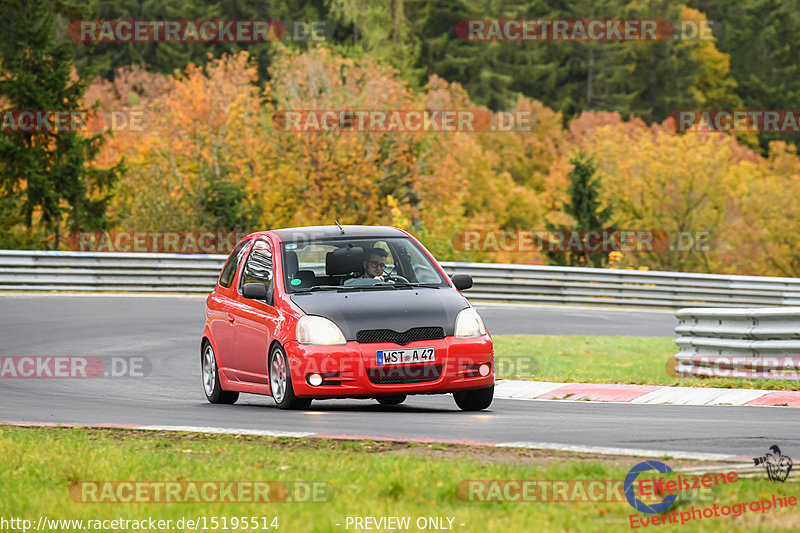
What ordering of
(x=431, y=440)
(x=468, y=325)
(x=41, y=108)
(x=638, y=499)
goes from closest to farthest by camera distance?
(x=638, y=499) → (x=431, y=440) → (x=468, y=325) → (x=41, y=108)

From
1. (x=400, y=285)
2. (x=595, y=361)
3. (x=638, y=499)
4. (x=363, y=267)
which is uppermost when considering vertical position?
(x=363, y=267)

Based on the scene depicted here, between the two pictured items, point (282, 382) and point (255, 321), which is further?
point (255, 321)

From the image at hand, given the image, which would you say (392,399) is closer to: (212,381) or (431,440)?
(212,381)

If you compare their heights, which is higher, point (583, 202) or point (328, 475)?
point (583, 202)

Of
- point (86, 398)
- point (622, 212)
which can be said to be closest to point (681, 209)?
point (622, 212)

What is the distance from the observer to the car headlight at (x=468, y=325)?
11.0 metres

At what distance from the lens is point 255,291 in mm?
11625

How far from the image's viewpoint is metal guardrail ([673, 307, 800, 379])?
14.6m

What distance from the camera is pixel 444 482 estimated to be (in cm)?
718

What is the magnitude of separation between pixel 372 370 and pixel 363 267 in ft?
4.97

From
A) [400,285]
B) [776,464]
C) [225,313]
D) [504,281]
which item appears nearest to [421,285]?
[400,285]

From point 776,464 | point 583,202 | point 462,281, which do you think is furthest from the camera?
point 583,202

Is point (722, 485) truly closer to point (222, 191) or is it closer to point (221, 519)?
point (221, 519)

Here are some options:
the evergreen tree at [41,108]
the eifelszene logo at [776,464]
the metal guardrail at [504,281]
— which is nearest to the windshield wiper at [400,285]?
the eifelszene logo at [776,464]
